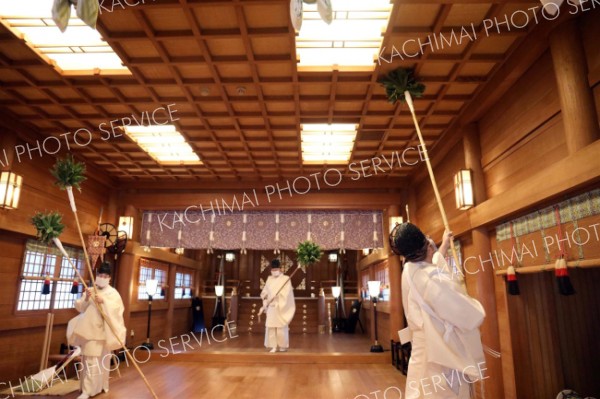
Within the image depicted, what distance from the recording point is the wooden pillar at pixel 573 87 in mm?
2990

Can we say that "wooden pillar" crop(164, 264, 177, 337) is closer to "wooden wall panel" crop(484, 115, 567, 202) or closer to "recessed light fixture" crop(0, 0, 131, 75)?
"recessed light fixture" crop(0, 0, 131, 75)

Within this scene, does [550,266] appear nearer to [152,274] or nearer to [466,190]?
[466,190]

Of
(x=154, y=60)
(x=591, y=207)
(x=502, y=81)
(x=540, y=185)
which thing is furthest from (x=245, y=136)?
(x=591, y=207)

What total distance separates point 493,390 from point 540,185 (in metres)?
2.39

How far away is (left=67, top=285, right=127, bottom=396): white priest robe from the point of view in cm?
507

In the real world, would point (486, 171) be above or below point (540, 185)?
above

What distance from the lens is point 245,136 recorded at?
6.18m

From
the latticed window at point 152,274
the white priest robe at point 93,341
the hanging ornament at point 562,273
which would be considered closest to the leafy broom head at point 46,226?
the white priest robe at point 93,341

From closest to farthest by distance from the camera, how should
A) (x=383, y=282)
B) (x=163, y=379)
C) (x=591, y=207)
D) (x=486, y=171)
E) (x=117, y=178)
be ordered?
(x=591, y=207) → (x=486, y=171) → (x=163, y=379) → (x=117, y=178) → (x=383, y=282)

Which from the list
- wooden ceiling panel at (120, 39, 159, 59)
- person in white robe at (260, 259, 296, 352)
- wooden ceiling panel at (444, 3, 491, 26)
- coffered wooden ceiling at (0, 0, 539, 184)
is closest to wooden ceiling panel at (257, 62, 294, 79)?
coffered wooden ceiling at (0, 0, 539, 184)

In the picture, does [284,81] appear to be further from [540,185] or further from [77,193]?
[77,193]

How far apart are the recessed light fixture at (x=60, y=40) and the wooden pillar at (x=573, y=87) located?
3.99 metres

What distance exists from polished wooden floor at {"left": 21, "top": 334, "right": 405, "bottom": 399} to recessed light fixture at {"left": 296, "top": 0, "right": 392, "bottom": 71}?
4004 mm

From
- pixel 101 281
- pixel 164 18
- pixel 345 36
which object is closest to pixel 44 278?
→ pixel 101 281
